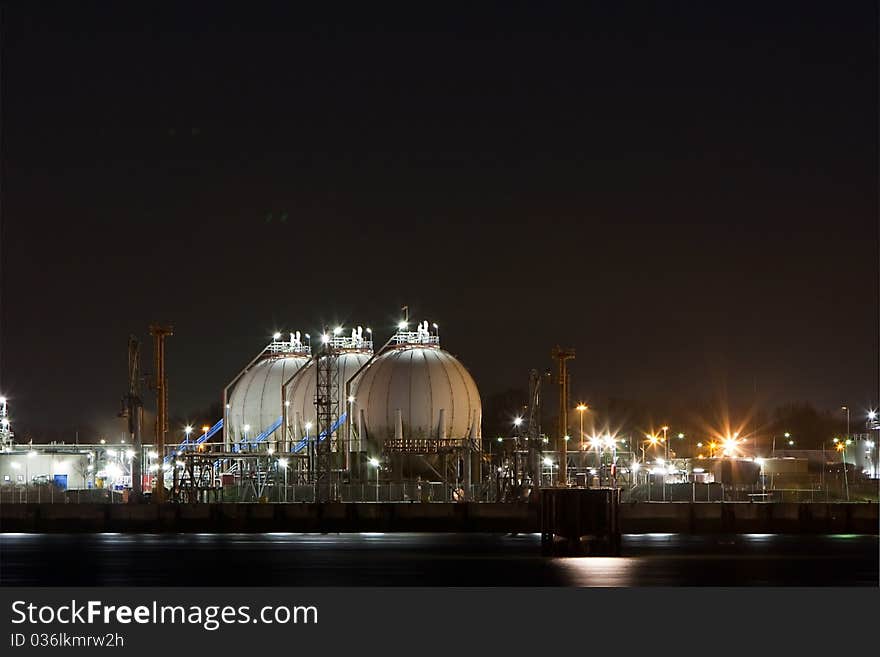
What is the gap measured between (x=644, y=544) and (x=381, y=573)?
18926 millimetres

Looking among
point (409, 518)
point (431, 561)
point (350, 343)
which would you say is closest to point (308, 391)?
point (350, 343)

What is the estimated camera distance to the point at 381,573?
168 ft

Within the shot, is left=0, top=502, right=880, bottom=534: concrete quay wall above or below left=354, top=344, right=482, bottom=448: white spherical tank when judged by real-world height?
below

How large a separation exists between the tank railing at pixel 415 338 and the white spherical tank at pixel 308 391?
4.57 m

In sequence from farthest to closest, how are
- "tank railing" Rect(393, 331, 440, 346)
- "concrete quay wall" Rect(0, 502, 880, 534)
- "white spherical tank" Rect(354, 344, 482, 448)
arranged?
"tank railing" Rect(393, 331, 440, 346), "white spherical tank" Rect(354, 344, 482, 448), "concrete quay wall" Rect(0, 502, 880, 534)

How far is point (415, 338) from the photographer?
98.2 meters

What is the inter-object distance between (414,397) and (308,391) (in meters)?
12.1

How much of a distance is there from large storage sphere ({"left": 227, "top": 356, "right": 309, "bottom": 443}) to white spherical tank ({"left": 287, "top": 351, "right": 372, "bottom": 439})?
129 inches

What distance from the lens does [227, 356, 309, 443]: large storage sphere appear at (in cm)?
10694

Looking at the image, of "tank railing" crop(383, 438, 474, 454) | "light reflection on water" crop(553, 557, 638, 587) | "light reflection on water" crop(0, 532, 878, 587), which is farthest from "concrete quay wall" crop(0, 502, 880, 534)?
"light reflection on water" crop(553, 557, 638, 587)

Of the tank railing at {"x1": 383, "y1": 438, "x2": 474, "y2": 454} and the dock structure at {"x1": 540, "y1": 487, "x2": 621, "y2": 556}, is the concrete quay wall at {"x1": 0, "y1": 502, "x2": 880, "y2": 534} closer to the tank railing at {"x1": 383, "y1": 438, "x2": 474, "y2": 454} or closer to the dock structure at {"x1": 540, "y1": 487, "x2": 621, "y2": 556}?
the tank railing at {"x1": 383, "y1": 438, "x2": 474, "y2": 454}

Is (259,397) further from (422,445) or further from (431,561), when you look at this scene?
(431,561)
